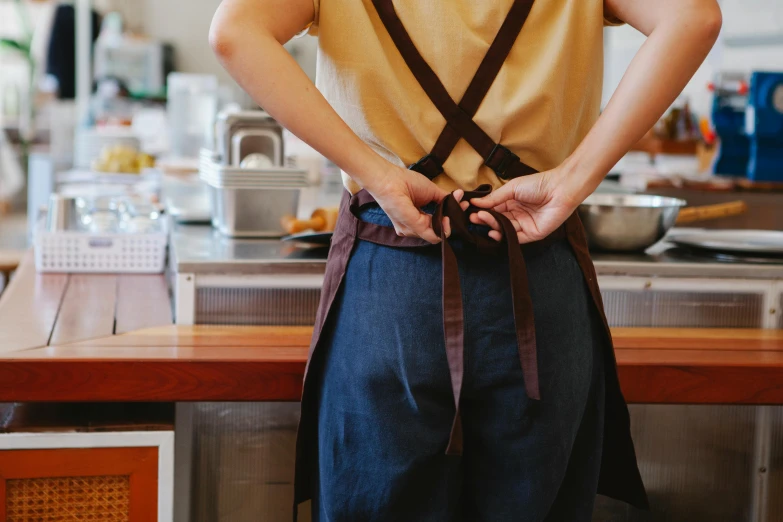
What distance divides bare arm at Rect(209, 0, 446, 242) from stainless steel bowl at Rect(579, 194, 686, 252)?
3.02 feet

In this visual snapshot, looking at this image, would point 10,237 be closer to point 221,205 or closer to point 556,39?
point 221,205

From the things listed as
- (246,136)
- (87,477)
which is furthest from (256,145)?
(87,477)

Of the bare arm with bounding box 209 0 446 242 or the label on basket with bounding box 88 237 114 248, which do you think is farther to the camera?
the label on basket with bounding box 88 237 114 248

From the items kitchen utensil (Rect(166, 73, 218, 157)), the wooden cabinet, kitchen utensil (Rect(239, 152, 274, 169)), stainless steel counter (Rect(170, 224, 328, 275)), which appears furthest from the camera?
kitchen utensil (Rect(166, 73, 218, 157))

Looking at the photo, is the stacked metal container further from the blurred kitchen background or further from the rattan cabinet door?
the rattan cabinet door

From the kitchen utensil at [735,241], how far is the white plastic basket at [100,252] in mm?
1341

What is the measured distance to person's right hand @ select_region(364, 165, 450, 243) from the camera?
1182mm

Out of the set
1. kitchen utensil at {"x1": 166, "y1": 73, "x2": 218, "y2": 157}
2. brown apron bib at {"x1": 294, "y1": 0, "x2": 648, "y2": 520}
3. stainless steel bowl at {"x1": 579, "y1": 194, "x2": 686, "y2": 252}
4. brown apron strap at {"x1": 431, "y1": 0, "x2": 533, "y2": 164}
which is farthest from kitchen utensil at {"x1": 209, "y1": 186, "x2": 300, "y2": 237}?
kitchen utensil at {"x1": 166, "y1": 73, "x2": 218, "y2": 157}

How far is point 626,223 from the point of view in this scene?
2033 millimetres

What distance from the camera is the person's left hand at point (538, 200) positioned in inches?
47.6

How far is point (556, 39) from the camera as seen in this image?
122 cm

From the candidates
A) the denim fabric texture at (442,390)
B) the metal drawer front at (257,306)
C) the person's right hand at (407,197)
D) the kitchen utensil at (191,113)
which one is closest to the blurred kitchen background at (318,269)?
the metal drawer front at (257,306)

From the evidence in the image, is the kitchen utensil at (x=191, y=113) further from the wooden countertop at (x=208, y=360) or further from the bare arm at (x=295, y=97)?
the bare arm at (x=295, y=97)

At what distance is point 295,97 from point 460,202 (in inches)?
10.0
